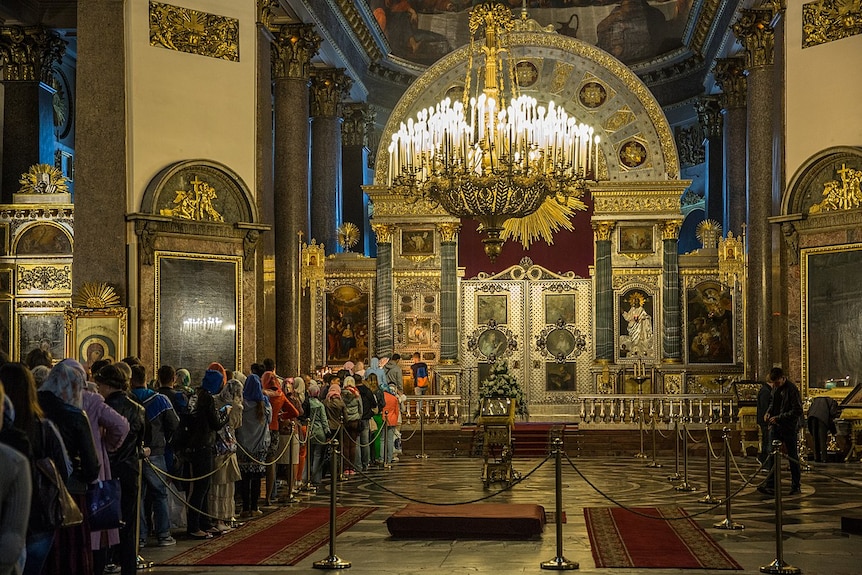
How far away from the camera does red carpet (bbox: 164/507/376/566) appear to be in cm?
1005

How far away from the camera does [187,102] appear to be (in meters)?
18.6

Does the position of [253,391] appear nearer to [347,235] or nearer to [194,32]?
[194,32]

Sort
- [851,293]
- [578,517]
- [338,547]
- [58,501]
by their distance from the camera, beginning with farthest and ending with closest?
[851,293], [578,517], [338,547], [58,501]

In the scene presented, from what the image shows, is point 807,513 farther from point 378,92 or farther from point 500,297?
point 378,92

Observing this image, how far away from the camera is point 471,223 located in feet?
90.7

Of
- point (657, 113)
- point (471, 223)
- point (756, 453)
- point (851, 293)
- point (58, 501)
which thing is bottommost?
point (756, 453)

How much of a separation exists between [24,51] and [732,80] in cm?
1593

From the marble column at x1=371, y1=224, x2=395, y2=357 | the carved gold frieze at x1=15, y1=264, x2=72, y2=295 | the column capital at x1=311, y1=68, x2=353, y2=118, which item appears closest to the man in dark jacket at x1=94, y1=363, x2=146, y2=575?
the carved gold frieze at x1=15, y1=264, x2=72, y2=295

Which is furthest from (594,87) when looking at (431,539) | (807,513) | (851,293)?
(431,539)

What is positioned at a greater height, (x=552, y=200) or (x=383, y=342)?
(x=552, y=200)

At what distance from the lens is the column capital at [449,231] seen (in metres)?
27.2

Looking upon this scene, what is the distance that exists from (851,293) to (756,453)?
10.1 feet

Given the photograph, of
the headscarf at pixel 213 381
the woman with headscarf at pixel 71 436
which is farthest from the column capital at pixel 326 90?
the woman with headscarf at pixel 71 436

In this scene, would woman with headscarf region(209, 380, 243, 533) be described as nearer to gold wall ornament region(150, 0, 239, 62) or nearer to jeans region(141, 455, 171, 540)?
jeans region(141, 455, 171, 540)
